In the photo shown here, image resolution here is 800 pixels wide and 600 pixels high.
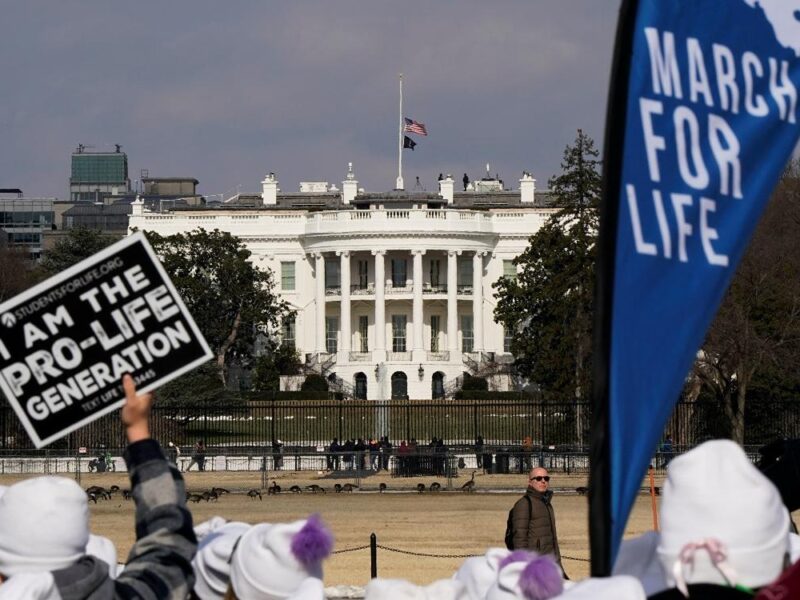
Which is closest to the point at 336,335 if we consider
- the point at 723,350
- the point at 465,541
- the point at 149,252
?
the point at 723,350

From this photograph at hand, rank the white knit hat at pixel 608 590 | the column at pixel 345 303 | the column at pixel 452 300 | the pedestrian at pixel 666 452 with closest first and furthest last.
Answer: the white knit hat at pixel 608 590
the pedestrian at pixel 666 452
the column at pixel 452 300
the column at pixel 345 303

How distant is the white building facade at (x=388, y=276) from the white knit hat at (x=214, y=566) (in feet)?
310

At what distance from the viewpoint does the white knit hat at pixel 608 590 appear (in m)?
3.57

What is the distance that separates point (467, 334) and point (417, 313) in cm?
465

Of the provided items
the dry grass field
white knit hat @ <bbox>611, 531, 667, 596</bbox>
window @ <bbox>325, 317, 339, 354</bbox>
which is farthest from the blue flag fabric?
window @ <bbox>325, 317, 339, 354</bbox>

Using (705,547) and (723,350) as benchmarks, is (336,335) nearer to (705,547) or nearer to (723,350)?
(723,350)

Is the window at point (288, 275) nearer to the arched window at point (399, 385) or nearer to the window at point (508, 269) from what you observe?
the window at point (508, 269)

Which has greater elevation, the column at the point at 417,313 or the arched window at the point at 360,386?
the column at the point at 417,313

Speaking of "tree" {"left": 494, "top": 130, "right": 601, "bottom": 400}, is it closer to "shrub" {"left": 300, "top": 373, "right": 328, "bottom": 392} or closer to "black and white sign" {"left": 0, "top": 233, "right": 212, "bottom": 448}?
"shrub" {"left": 300, "top": 373, "right": 328, "bottom": 392}

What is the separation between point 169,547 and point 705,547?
149 cm

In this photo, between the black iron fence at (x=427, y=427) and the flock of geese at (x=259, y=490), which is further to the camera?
the black iron fence at (x=427, y=427)

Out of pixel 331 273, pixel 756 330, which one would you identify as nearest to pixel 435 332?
pixel 331 273

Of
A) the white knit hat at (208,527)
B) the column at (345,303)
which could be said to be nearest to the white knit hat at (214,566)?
the white knit hat at (208,527)

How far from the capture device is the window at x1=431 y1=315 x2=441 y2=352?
4219 inches
